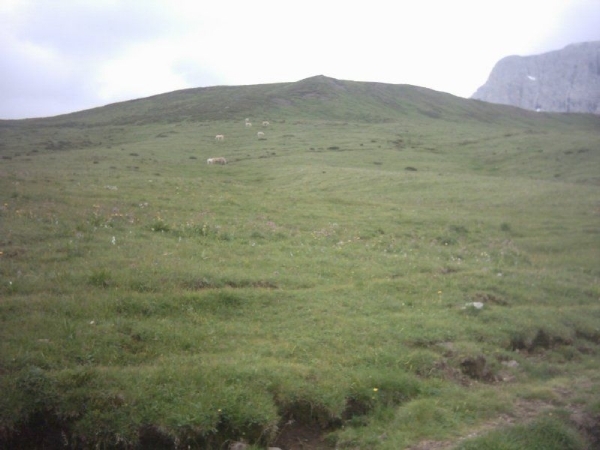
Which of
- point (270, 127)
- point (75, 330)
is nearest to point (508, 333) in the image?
point (75, 330)

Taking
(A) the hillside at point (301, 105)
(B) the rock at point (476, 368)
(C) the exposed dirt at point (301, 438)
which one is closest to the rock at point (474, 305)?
(B) the rock at point (476, 368)

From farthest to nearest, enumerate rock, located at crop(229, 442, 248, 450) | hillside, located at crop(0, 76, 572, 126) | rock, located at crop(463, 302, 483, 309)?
hillside, located at crop(0, 76, 572, 126) < rock, located at crop(463, 302, 483, 309) < rock, located at crop(229, 442, 248, 450)

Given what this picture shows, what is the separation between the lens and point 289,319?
12406 mm

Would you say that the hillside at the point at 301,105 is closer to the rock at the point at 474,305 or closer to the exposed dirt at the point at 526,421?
the rock at the point at 474,305

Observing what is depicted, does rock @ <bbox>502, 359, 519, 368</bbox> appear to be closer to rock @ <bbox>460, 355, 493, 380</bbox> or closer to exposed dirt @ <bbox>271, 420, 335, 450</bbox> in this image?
rock @ <bbox>460, 355, 493, 380</bbox>

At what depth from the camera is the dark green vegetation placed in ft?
28.1

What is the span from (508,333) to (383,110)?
125 meters

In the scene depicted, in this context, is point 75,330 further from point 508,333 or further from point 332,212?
point 332,212

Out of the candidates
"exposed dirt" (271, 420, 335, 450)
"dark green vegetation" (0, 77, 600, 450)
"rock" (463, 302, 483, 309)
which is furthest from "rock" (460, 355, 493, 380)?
"exposed dirt" (271, 420, 335, 450)

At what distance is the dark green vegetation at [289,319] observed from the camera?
856 centimetres

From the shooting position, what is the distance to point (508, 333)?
13070mm

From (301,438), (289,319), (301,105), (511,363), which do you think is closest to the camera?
(301,438)

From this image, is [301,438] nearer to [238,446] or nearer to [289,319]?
[238,446]

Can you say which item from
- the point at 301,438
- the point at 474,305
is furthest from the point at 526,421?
the point at 474,305
